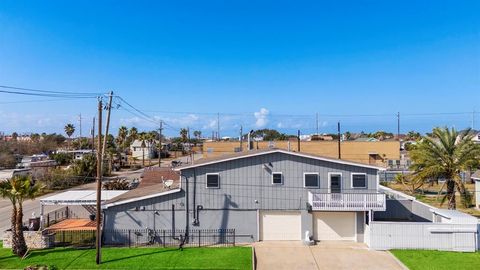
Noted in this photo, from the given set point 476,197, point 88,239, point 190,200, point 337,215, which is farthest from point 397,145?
point 88,239

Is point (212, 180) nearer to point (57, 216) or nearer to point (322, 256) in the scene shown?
point (322, 256)

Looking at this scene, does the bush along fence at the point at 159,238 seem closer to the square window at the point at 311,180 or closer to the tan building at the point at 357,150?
the square window at the point at 311,180

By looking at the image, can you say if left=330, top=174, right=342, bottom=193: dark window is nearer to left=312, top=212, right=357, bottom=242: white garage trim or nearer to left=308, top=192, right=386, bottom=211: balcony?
left=308, top=192, right=386, bottom=211: balcony

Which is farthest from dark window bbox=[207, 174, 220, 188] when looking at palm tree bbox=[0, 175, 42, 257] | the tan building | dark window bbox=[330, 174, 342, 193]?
the tan building

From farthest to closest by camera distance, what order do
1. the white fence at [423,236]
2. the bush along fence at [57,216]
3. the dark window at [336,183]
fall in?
the bush along fence at [57,216]
the dark window at [336,183]
the white fence at [423,236]

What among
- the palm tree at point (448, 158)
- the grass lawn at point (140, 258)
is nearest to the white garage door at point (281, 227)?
the grass lawn at point (140, 258)

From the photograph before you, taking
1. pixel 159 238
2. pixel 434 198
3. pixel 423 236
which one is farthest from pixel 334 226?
pixel 434 198
